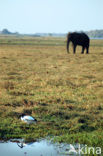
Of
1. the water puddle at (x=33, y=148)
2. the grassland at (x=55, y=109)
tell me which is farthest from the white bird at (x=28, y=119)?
the water puddle at (x=33, y=148)

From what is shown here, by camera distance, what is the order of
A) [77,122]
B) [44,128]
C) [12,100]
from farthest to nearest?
[12,100]
[77,122]
[44,128]

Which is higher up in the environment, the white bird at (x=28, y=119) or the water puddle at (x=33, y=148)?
the white bird at (x=28, y=119)

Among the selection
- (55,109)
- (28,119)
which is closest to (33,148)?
(28,119)

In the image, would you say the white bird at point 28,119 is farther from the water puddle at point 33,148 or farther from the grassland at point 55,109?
the water puddle at point 33,148

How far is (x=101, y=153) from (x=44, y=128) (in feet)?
4.80

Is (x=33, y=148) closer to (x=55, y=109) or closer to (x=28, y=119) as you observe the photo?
(x=28, y=119)

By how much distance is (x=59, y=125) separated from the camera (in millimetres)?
6848

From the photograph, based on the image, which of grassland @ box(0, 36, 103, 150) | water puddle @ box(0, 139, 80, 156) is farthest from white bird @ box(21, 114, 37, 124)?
water puddle @ box(0, 139, 80, 156)

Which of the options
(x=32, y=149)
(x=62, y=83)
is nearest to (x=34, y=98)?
(x=62, y=83)

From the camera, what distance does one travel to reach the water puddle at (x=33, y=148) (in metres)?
5.57

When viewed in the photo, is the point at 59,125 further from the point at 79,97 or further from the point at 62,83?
the point at 62,83

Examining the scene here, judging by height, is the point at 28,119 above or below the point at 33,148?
above

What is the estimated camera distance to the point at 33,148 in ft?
18.9

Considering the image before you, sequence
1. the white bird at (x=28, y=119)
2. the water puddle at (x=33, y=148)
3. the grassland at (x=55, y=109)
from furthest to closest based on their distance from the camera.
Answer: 1. the white bird at (x=28, y=119)
2. the grassland at (x=55, y=109)
3. the water puddle at (x=33, y=148)
